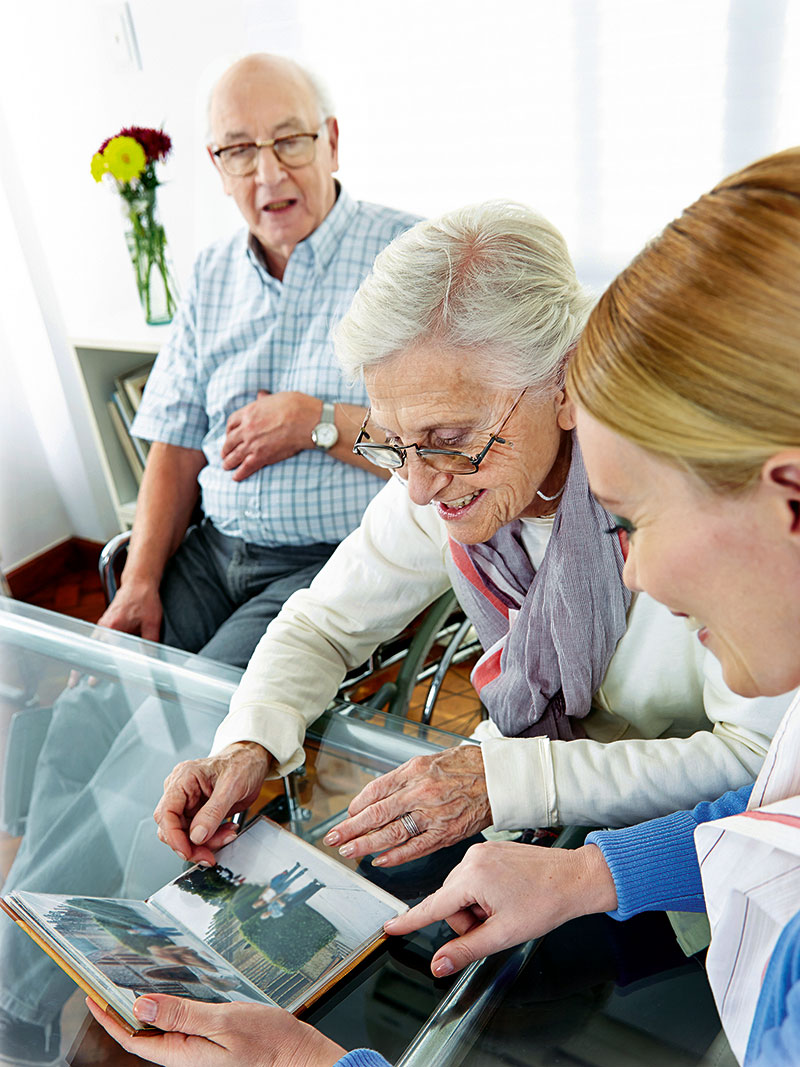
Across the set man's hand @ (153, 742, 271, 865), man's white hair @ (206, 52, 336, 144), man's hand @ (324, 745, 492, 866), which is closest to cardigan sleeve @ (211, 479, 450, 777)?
man's hand @ (153, 742, 271, 865)

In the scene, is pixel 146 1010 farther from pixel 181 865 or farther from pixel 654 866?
pixel 654 866

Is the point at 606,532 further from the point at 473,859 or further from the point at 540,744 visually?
the point at 473,859

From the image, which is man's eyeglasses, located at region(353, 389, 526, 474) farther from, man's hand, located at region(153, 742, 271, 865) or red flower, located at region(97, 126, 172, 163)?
red flower, located at region(97, 126, 172, 163)

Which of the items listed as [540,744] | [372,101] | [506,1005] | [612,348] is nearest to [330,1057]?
[506,1005]

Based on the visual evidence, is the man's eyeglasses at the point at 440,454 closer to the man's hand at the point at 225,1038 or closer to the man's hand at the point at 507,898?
the man's hand at the point at 507,898

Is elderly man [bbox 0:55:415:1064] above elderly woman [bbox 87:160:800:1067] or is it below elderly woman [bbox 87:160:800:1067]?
below

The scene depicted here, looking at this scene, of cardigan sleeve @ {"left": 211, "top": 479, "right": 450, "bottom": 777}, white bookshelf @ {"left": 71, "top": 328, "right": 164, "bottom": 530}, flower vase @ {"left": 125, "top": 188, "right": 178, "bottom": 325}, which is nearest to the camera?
cardigan sleeve @ {"left": 211, "top": 479, "right": 450, "bottom": 777}

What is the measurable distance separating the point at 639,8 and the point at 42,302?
204cm

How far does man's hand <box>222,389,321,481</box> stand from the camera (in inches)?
75.1

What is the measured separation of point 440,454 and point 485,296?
0.20 meters

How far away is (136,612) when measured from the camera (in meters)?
1.98

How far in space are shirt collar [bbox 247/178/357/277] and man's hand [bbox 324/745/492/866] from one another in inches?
52.0

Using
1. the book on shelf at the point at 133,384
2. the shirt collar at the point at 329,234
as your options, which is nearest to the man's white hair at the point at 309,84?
the shirt collar at the point at 329,234

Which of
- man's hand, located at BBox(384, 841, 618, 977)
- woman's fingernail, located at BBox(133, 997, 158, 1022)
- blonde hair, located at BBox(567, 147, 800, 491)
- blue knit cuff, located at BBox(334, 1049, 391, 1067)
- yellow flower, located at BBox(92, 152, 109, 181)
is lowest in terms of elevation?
man's hand, located at BBox(384, 841, 618, 977)
